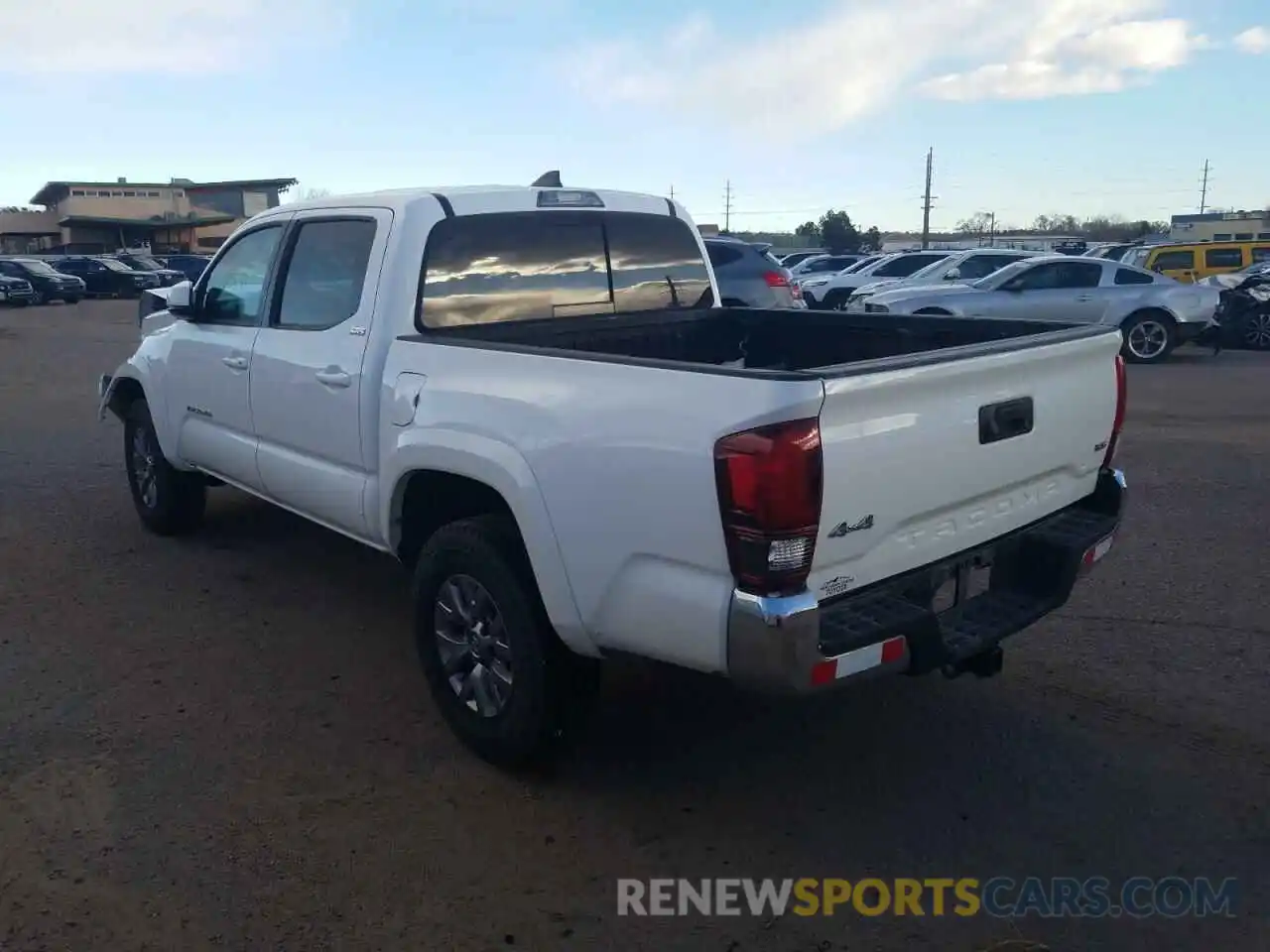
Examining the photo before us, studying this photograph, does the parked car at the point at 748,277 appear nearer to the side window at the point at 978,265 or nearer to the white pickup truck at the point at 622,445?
the side window at the point at 978,265

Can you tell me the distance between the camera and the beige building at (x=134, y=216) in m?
74.1

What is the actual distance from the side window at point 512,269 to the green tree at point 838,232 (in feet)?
207

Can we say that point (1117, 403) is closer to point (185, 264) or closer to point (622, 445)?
point (622, 445)

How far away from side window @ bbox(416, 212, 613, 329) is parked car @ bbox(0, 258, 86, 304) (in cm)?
3556

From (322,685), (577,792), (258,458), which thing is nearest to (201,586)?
(258,458)

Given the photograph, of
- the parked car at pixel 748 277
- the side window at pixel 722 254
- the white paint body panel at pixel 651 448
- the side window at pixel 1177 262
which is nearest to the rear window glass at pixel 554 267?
the white paint body panel at pixel 651 448

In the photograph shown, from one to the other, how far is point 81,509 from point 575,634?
557cm

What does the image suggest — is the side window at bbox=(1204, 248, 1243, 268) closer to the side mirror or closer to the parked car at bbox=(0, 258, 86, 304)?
the side mirror

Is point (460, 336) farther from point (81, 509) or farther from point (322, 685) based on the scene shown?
point (81, 509)

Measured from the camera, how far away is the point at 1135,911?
3.22m

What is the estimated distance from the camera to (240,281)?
18.7 feet

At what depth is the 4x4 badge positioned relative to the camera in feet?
10.1

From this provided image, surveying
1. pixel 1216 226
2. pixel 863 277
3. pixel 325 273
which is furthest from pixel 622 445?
pixel 1216 226

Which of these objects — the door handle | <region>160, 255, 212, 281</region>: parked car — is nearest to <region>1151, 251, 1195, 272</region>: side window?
the door handle
